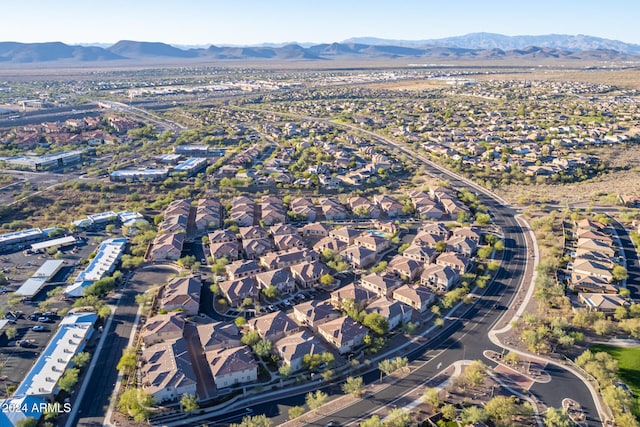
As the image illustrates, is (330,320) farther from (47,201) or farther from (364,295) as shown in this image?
(47,201)

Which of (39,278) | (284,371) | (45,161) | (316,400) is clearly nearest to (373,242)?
(284,371)

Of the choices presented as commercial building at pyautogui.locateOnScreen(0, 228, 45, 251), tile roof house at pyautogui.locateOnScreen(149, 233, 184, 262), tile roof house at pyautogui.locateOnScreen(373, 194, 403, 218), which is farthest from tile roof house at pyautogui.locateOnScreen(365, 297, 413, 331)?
commercial building at pyautogui.locateOnScreen(0, 228, 45, 251)

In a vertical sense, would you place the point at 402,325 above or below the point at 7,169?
below

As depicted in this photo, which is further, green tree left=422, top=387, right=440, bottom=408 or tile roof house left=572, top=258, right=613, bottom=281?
tile roof house left=572, top=258, right=613, bottom=281

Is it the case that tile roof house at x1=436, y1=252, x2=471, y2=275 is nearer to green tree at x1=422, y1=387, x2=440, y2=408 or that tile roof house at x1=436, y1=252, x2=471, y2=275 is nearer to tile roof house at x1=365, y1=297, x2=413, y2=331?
tile roof house at x1=365, y1=297, x2=413, y2=331

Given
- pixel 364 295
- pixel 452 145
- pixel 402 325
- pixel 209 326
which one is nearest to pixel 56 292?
pixel 209 326

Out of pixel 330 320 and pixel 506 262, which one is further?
pixel 506 262

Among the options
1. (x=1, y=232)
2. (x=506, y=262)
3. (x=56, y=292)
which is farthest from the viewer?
(x=1, y=232)
